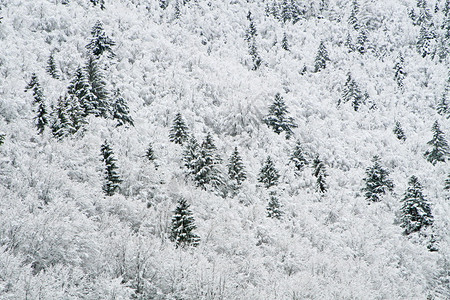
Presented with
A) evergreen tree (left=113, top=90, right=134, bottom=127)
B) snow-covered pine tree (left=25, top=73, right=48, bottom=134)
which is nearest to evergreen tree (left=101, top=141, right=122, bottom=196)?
snow-covered pine tree (left=25, top=73, right=48, bottom=134)

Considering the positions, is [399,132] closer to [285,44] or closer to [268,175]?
[268,175]

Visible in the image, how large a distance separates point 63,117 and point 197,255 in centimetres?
1443

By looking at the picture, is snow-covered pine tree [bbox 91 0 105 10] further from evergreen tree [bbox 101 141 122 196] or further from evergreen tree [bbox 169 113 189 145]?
evergreen tree [bbox 101 141 122 196]

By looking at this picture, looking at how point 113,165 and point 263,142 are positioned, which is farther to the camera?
point 263,142

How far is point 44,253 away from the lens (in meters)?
9.75

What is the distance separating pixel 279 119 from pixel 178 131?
10.6m

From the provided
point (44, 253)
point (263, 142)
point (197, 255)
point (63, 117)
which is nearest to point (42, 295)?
point (44, 253)

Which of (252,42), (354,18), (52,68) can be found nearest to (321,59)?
(252,42)

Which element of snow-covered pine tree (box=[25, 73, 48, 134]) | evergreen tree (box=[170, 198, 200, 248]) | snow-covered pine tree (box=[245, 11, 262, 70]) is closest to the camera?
evergreen tree (box=[170, 198, 200, 248])

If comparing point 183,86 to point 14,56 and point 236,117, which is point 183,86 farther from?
point 14,56

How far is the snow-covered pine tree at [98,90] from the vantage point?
27.4 meters

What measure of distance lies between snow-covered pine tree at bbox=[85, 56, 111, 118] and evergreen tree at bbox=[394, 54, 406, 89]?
3806 cm

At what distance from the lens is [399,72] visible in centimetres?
4850

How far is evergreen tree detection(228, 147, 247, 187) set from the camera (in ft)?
81.4
